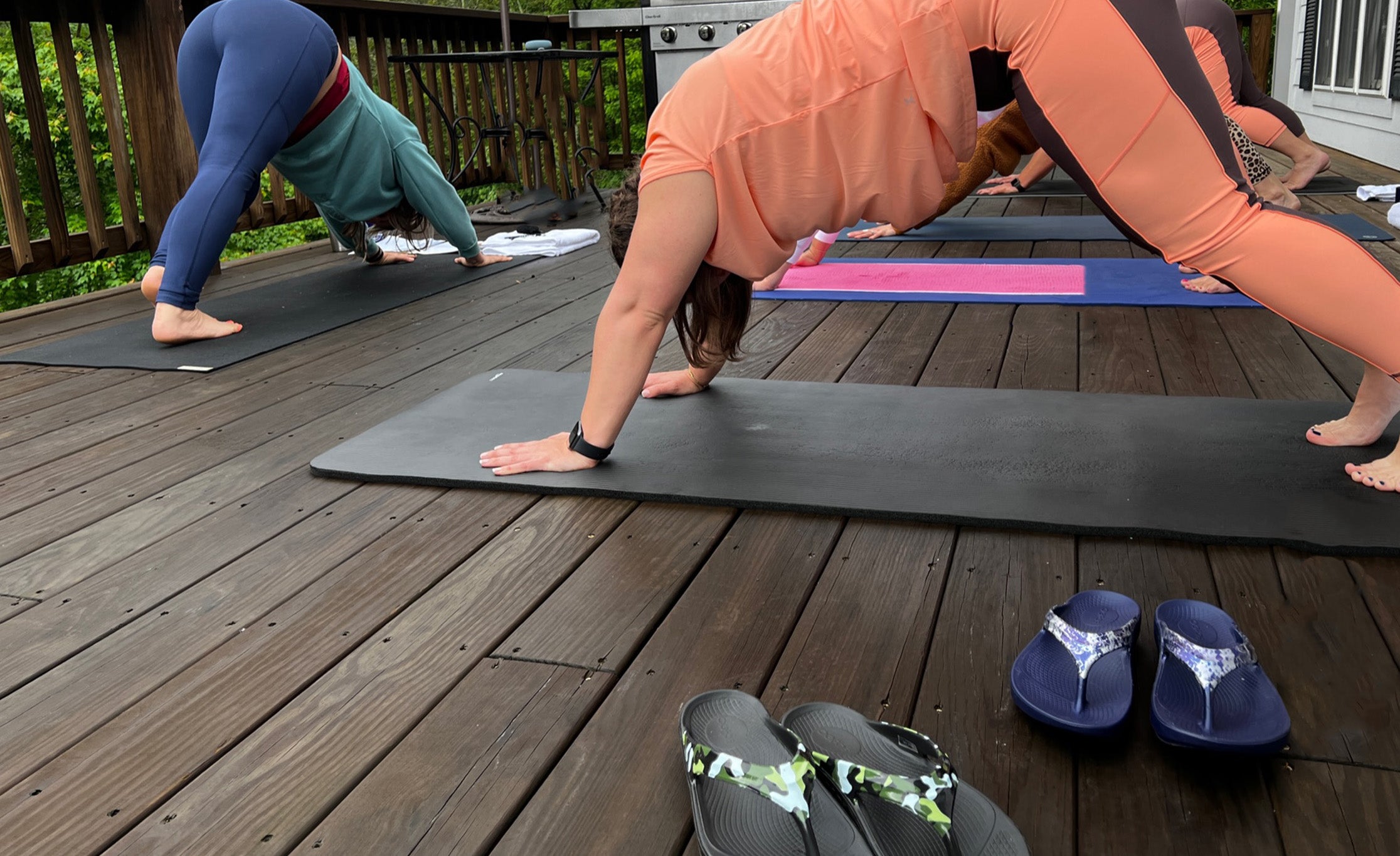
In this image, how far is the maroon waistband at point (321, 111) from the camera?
319cm

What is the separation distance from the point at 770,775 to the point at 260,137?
105 inches

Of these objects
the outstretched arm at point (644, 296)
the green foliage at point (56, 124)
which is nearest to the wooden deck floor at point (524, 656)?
the outstretched arm at point (644, 296)

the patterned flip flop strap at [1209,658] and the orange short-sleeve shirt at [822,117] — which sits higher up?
the orange short-sleeve shirt at [822,117]

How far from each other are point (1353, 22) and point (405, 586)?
7607mm

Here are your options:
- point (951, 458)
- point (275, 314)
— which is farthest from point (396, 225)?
point (951, 458)

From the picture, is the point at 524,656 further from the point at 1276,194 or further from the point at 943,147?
the point at 1276,194

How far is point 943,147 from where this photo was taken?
151 cm

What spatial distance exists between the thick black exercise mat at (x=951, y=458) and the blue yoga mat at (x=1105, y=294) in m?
0.94

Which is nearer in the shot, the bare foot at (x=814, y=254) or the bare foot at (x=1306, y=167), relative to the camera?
the bare foot at (x=814, y=254)

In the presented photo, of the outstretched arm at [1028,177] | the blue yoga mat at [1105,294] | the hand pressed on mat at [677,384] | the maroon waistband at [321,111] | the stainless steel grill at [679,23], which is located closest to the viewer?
the hand pressed on mat at [677,384]

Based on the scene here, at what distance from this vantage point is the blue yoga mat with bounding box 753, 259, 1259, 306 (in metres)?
2.88

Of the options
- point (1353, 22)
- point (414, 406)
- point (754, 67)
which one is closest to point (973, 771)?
point (754, 67)

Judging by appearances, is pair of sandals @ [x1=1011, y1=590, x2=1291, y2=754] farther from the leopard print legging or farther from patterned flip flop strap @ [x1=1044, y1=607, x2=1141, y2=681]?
the leopard print legging

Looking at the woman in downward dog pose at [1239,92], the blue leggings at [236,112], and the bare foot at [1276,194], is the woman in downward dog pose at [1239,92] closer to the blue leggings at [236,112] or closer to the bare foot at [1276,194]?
the bare foot at [1276,194]
